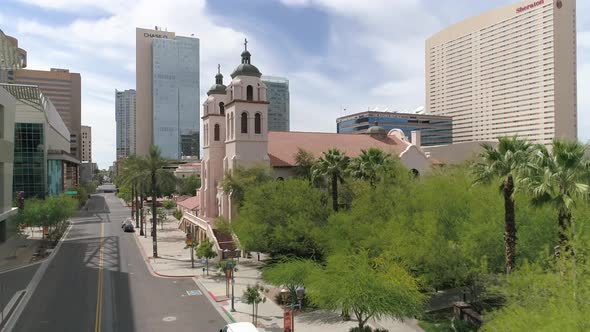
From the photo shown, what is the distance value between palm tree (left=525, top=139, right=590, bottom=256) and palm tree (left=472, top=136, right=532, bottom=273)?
0.71 metres

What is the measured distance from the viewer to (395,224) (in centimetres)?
2452

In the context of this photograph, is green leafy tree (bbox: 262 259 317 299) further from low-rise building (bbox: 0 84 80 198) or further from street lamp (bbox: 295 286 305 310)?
low-rise building (bbox: 0 84 80 198)

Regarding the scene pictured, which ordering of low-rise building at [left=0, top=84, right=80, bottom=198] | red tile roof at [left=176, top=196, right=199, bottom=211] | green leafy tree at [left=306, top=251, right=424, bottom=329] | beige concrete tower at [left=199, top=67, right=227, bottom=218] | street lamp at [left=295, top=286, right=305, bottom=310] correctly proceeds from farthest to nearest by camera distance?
low-rise building at [left=0, top=84, right=80, bottom=198]
red tile roof at [left=176, top=196, right=199, bottom=211]
beige concrete tower at [left=199, top=67, right=227, bottom=218]
street lamp at [left=295, top=286, right=305, bottom=310]
green leafy tree at [left=306, top=251, right=424, bottom=329]

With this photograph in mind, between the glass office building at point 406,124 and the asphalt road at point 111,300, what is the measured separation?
13202cm

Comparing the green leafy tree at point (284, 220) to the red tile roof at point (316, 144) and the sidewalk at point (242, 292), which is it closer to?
the sidewalk at point (242, 292)

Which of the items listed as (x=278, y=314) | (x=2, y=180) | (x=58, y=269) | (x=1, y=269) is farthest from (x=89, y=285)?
(x=2, y=180)

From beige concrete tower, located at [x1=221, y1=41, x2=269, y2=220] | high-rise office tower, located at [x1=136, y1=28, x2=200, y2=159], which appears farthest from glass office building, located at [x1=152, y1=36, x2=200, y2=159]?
beige concrete tower, located at [x1=221, y1=41, x2=269, y2=220]

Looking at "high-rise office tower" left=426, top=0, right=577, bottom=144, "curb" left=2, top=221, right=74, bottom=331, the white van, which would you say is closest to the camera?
the white van

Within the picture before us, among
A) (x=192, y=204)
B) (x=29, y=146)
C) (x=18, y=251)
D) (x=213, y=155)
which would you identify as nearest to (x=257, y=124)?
(x=213, y=155)

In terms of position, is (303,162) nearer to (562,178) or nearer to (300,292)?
(300,292)

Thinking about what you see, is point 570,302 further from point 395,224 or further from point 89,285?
point 89,285

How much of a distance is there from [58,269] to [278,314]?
23.3 meters

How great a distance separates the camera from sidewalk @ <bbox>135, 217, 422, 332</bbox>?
904 inches

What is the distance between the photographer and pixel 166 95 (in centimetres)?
19250
